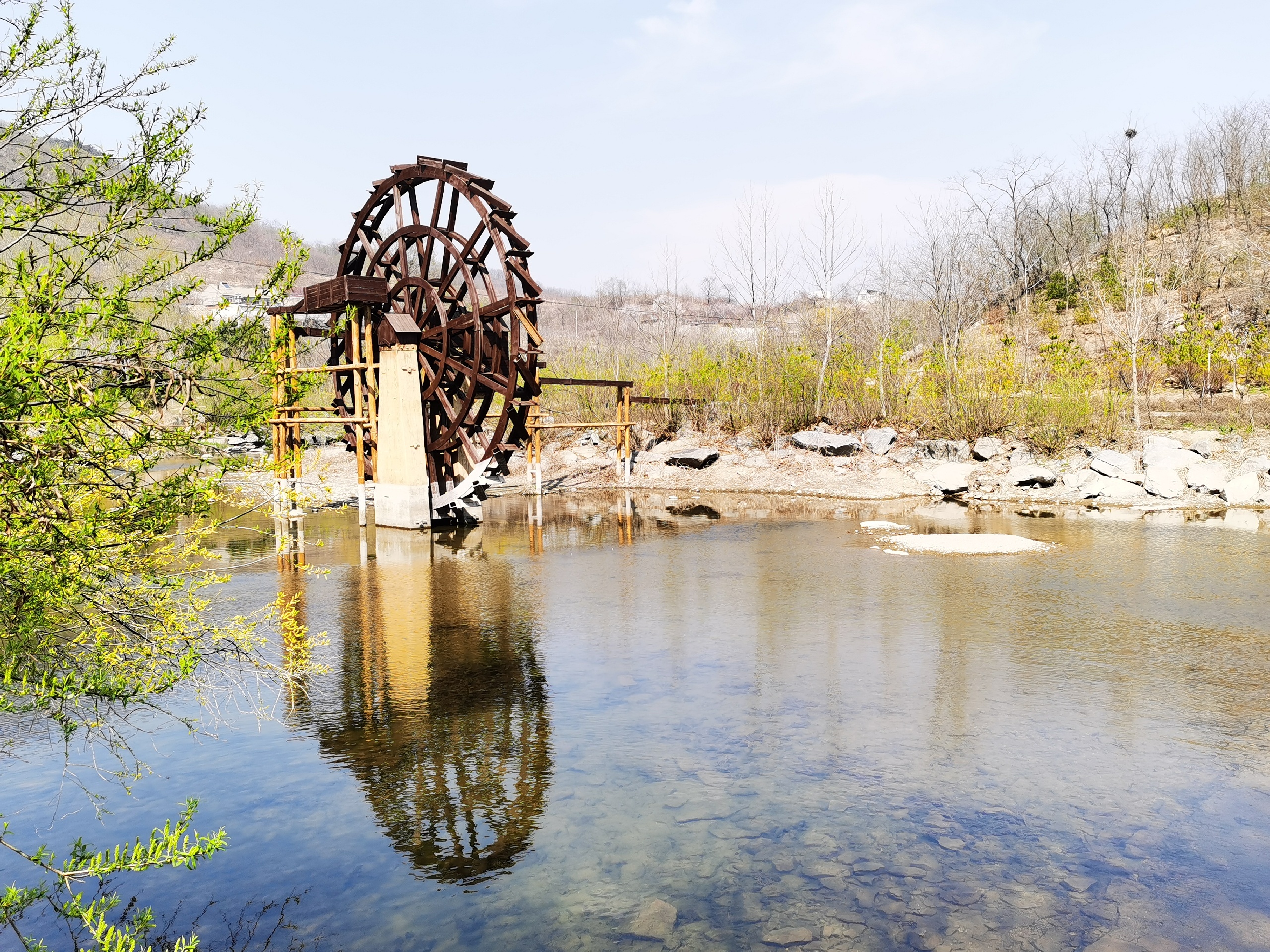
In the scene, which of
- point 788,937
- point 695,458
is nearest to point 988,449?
point 695,458

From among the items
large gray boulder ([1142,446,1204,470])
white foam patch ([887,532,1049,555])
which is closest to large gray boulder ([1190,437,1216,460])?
large gray boulder ([1142,446,1204,470])

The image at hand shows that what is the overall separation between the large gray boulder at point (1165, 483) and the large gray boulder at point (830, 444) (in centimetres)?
625

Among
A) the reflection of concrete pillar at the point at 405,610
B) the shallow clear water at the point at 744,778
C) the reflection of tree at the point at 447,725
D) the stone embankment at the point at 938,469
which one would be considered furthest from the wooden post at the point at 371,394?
the stone embankment at the point at 938,469

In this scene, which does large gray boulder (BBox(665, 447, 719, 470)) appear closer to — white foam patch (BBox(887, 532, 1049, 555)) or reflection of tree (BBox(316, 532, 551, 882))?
white foam patch (BBox(887, 532, 1049, 555))

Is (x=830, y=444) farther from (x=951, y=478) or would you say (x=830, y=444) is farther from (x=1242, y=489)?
(x=1242, y=489)

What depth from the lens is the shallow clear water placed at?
348 cm

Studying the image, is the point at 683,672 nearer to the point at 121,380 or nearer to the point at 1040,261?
the point at 121,380

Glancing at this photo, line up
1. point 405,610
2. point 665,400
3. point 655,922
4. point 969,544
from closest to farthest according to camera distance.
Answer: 1. point 655,922
2. point 405,610
3. point 969,544
4. point 665,400

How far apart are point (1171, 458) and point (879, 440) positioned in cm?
595

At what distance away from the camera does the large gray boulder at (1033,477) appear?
16938 mm

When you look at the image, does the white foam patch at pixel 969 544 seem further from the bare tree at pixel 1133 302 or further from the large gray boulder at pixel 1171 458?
the bare tree at pixel 1133 302

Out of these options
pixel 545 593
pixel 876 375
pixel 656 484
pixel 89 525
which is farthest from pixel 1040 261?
pixel 89 525

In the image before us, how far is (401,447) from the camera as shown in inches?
533

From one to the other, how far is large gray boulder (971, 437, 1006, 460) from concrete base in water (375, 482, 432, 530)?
11.9m
